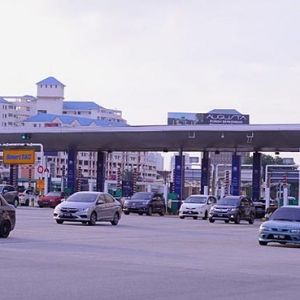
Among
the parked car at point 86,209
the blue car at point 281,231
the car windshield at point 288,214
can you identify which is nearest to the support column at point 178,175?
the parked car at point 86,209

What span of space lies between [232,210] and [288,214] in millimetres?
21977

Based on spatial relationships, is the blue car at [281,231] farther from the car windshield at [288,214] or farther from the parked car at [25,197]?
the parked car at [25,197]

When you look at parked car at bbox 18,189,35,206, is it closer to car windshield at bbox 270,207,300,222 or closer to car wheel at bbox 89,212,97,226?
car wheel at bbox 89,212,97,226

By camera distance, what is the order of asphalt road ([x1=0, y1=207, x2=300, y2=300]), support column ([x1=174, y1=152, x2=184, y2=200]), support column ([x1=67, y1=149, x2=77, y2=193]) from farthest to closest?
1. support column ([x1=67, y1=149, x2=77, y2=193])
2. support column ([x1=174, y1=152, x2=184, y2=200])
3. asphalt road ([x1=0, y1=207, x2=300, y2=300])

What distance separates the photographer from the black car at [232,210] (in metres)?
52.4

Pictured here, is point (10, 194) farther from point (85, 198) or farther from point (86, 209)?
point (86, 209)

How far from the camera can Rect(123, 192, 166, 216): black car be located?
60344 millimetres

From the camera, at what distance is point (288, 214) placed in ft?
101

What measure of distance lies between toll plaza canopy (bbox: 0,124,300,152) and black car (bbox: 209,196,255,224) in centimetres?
976

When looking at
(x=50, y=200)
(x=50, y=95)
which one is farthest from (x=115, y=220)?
(x=50, y=95)

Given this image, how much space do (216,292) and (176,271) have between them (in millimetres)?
3534

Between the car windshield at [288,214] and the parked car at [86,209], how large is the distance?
1086 cm

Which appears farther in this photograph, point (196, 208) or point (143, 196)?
point (143, 196)

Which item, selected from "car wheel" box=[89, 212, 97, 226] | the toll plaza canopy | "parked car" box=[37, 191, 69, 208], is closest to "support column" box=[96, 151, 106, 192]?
the toll plaza canopy
